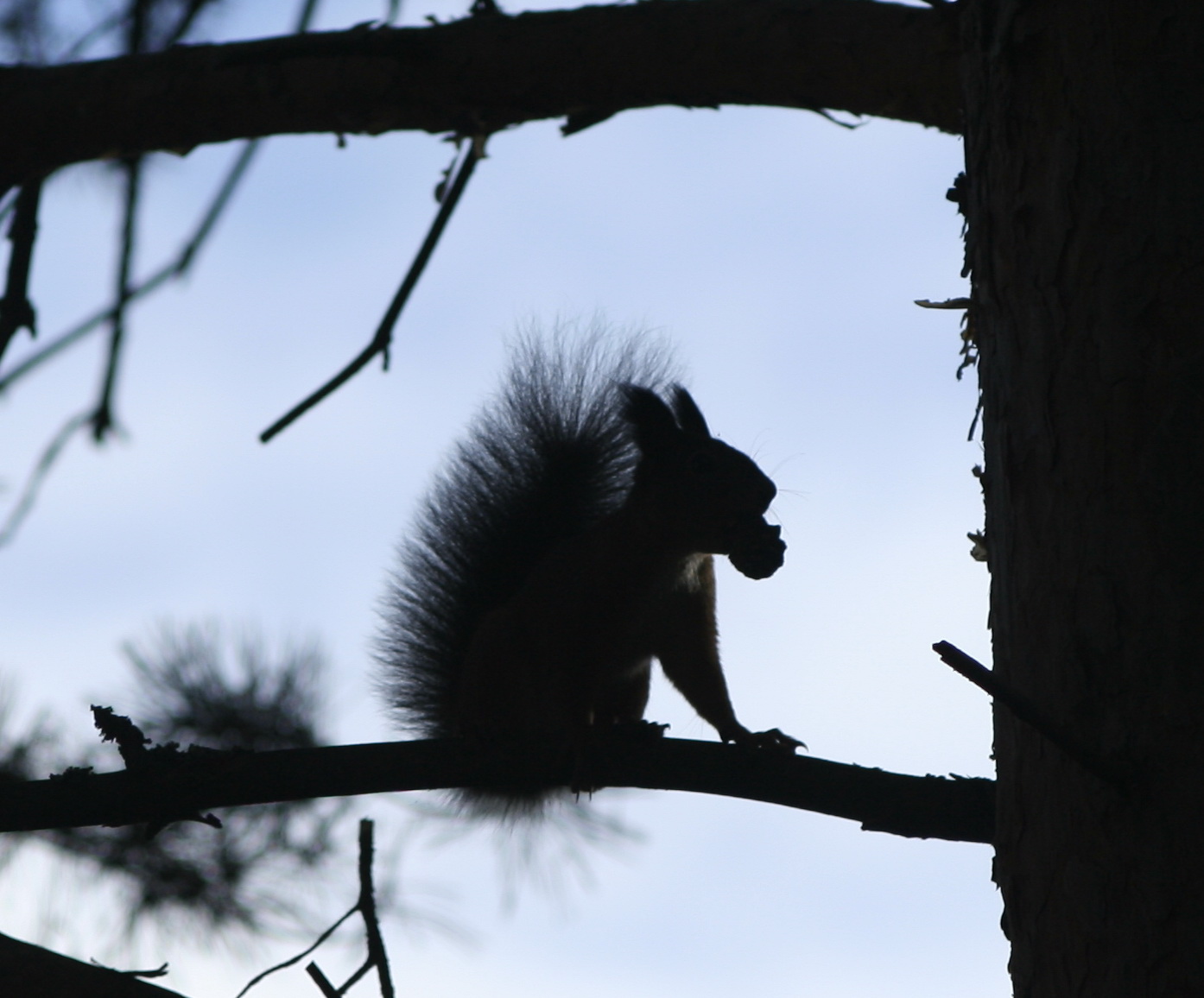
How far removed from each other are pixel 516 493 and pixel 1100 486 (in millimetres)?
2274

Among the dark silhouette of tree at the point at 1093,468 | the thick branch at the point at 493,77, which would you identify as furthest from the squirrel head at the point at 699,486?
the dark silhouette of tree at the point at 1093,468

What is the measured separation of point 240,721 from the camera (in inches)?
116

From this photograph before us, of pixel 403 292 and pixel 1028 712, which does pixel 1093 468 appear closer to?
pixel 1028 712

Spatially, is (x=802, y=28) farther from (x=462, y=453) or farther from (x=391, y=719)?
(x=391, y=719)

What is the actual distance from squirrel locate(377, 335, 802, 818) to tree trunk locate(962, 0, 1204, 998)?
54.4 inches

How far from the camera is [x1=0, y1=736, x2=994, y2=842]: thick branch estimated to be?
185 centimetres

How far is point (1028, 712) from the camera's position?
115 centimetres

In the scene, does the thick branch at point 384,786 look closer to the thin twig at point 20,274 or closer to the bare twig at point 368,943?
the bare twig at point 368,943

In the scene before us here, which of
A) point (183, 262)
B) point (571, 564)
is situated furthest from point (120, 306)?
point (571, 564)

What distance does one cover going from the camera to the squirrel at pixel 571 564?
291 centimetres

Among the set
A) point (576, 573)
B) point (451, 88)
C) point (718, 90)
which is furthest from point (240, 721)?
point (718, 90)

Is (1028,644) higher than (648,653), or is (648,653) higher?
(648,653)

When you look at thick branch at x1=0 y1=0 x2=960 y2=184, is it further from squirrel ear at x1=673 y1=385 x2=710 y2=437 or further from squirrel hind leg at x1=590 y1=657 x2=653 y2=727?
squirrel hind leg at x1=590 y1=657 x2=653 y2=727

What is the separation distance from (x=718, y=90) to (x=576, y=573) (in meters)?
1.06
